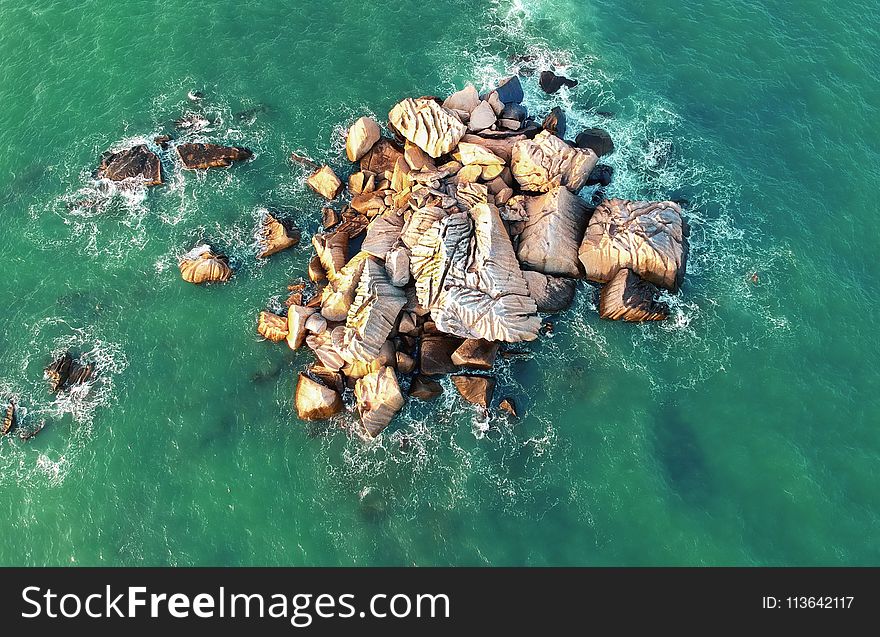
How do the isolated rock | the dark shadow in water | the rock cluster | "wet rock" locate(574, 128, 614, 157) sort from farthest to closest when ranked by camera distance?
"wet rock" locate(574, 128, 614, 157)
the isolated rock
the rock cluster
the dark shadow in water

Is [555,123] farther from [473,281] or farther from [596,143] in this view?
[473,281]

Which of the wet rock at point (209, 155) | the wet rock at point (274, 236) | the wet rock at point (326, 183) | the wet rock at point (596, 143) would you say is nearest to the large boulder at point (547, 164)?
the wet rock at point (596, 143)

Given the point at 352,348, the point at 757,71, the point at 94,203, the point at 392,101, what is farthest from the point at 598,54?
the point at 94,203

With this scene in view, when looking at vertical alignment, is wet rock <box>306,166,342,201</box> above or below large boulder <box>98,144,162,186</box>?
above

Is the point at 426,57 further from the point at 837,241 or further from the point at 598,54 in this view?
the point at 837,241

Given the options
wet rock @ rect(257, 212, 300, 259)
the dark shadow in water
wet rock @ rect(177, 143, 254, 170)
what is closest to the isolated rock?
the dark shadow in water

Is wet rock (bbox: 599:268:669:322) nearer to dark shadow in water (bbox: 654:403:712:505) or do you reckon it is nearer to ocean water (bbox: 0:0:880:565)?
ocean water (bbox: 0:0:880:565)
